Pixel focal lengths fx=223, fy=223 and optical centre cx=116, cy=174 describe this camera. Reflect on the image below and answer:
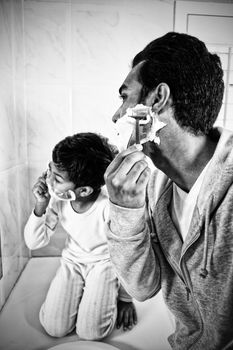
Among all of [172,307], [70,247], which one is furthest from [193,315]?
[70,247]

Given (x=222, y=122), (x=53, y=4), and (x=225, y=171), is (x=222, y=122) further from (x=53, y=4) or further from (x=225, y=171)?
(x=53, y=4)

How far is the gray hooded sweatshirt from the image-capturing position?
1.49 feet

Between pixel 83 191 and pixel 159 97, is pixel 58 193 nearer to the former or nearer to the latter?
pixel 83 191

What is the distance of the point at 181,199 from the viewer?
0.56m

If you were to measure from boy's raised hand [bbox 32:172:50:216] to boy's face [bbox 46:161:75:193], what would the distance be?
0.03 metres

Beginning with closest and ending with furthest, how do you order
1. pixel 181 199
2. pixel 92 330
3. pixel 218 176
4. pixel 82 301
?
pixel 218 176
pixel 181 199
pixel 92 330
pixel 82 301

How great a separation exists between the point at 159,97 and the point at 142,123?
73 mm

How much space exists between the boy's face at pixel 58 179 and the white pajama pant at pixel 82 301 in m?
0.29

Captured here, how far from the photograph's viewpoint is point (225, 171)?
441 millimetres

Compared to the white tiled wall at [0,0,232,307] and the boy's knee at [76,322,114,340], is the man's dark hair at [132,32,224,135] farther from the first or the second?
the boy's knee at [76,322,114,340]

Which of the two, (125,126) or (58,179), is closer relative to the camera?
(125,126)

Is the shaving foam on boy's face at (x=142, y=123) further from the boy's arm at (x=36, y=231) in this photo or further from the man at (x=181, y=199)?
the boy's arm at (x=36, y=231)

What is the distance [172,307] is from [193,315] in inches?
2.0

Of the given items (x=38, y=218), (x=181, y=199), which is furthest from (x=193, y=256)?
(x=38, y=218)
